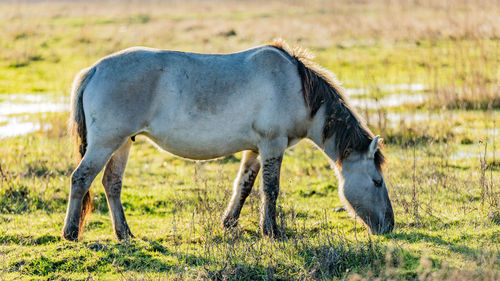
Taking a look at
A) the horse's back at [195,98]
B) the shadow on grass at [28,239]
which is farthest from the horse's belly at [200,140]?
the shadow on grass at [28,239]

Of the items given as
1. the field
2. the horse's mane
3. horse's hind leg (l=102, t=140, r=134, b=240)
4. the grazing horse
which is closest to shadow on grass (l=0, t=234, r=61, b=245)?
the field

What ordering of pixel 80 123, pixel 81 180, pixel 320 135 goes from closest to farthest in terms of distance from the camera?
1. pixel 81 180
2. pixel 80 123
3. pixel 320 135

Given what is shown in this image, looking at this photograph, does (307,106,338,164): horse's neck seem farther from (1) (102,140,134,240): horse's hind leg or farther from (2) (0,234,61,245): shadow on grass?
(2) (0,234,61,245): shadow on grass

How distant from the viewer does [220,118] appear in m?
6.87

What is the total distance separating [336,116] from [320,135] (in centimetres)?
32

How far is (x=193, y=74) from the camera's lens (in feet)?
22.7

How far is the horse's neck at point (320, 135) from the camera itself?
712 centimetres

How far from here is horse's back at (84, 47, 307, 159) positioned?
6660 millimetres

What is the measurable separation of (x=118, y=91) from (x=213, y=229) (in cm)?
198

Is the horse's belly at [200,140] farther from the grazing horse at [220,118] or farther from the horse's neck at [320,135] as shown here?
the horse's neck at [320,135]

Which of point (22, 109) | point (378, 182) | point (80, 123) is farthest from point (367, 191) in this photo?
point (22, 109)

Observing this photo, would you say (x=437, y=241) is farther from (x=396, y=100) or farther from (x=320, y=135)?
(x=396, y=100)

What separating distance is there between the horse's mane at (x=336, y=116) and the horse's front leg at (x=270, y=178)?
2.03 ft

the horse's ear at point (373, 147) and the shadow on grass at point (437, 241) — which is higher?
the horse's ear at point (373, 147)
